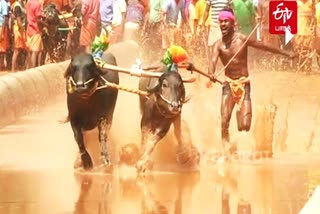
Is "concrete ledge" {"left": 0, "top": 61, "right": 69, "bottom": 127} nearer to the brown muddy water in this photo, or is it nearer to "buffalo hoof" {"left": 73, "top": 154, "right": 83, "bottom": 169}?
the brown muddy water

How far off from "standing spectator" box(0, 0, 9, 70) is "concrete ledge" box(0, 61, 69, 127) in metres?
0.65

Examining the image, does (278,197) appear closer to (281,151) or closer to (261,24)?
(281,151)

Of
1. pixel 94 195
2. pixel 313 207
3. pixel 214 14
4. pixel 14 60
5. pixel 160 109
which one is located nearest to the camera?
pixel 313 207

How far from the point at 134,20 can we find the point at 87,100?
4345 mm

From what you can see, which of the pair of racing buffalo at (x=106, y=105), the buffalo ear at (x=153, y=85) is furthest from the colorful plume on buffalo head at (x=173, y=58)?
the buffalo ear at (x=153, y=85)

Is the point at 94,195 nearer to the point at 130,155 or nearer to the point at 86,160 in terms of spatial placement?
the point at 86,160

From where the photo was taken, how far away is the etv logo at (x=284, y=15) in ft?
51.6

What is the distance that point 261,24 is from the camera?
600 inches

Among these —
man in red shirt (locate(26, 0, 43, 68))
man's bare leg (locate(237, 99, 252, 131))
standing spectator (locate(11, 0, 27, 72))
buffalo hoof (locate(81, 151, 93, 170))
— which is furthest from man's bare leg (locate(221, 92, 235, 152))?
standing spectator (locate(11, 0, 27, 72))

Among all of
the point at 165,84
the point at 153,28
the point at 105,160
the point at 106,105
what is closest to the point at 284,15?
the point at 153,28

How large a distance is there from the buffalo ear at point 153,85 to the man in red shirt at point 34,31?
14.6 feet

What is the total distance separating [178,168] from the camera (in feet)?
41.6

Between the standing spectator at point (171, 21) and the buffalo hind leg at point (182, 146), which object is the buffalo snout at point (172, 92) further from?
the standing spectator at point (171, 21)

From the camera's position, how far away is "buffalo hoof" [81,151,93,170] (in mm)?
12453
